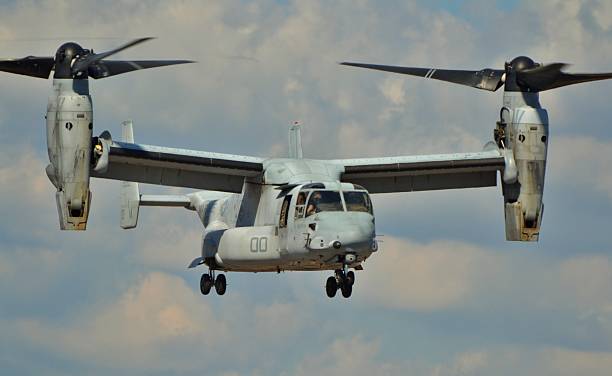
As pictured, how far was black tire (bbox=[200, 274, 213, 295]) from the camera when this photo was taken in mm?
56812

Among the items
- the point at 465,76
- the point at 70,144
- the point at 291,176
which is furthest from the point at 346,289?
the point at 70,144

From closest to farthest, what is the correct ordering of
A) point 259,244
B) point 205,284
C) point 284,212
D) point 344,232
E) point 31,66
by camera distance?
1. point 344,232
2. point 31,66
3. point 284,212
4. point 259,244
5. point 205,284

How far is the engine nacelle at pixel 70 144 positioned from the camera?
50.8 meters

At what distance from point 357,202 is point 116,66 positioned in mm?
7235

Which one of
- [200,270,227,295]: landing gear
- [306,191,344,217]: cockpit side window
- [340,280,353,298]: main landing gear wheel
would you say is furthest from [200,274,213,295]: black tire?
[306,191,344,217]: cockpit side window

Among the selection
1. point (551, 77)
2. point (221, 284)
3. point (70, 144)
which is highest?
point (551, 77)

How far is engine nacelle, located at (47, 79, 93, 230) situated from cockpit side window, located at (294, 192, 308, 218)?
533 centimetres

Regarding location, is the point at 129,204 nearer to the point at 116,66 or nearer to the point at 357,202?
the point at 116,66

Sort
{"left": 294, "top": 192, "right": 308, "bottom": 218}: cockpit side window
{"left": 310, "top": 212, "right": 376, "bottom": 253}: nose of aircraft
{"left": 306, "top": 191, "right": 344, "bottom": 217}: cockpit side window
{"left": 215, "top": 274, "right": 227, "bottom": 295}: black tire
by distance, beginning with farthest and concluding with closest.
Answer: {"left": 215, "top": 274, "right": 227, "bottom": 295}: black tire → {"left": 294, "top": 192, "right": 308, "bottom": 218}: cockpit side window → {"left": 306, "top": 191, "right": 344, "bottom": 217}: cockpit side window → {"left": 310, "top": 212, "right": 376, "bottom": 253}: nose of aircraft

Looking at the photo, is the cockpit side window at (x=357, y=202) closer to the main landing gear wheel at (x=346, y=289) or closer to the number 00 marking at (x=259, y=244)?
the main landing gear wheel at (x=346, y=289)

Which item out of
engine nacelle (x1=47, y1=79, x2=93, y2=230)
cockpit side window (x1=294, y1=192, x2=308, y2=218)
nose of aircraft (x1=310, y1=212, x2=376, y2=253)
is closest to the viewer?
nose of aircraft (x1=310, y1=212, x2=376, y2=253)

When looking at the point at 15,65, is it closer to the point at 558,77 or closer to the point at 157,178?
the point at 157,178

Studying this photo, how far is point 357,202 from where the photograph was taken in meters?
51.3

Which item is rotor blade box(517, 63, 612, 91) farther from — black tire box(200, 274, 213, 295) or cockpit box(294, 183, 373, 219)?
black tire box(200, 274, 213, 295)
